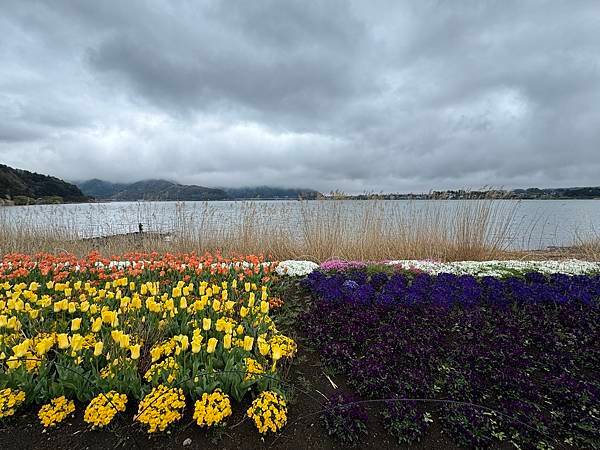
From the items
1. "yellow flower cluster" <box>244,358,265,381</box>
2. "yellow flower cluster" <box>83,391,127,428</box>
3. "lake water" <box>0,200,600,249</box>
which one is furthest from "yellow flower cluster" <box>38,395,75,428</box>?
"lake water" <box>0,200,600,249</box>

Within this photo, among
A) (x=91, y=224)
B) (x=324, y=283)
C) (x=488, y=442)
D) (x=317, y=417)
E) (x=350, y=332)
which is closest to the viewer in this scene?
(x=488, y=442)

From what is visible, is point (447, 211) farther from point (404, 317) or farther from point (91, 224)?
point (91, 224)

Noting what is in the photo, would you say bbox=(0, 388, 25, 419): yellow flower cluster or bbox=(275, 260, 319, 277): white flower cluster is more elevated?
bbox=(275, 260, 319, 277): white flower cluster

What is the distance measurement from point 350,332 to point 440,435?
3.93 feet

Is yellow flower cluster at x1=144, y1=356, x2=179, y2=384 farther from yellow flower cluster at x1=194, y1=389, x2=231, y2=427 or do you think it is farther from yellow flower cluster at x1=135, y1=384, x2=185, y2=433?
yellow flower cluster at x1=194, y1=389, x2=231, y2=427

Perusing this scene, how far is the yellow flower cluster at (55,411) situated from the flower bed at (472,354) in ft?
6.01

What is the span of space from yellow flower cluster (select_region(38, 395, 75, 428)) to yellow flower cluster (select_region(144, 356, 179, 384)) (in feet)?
1.51

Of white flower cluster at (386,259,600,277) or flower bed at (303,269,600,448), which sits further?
white flower cluster at (386,259,600,277)

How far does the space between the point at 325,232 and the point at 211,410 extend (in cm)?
588

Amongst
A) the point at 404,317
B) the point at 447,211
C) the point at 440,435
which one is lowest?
the point at 440,435

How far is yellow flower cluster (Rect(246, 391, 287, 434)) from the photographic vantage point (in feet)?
6.34

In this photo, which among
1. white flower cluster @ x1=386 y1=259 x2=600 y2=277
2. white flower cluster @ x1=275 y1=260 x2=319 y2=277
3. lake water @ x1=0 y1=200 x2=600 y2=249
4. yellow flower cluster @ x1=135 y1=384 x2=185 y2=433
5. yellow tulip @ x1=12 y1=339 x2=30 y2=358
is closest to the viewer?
yellow flower cluster @ x1=135 y1=384 x2=185 y2=433

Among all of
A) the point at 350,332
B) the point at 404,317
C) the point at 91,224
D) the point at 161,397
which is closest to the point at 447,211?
the point at 404,317

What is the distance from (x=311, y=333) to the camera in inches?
125
